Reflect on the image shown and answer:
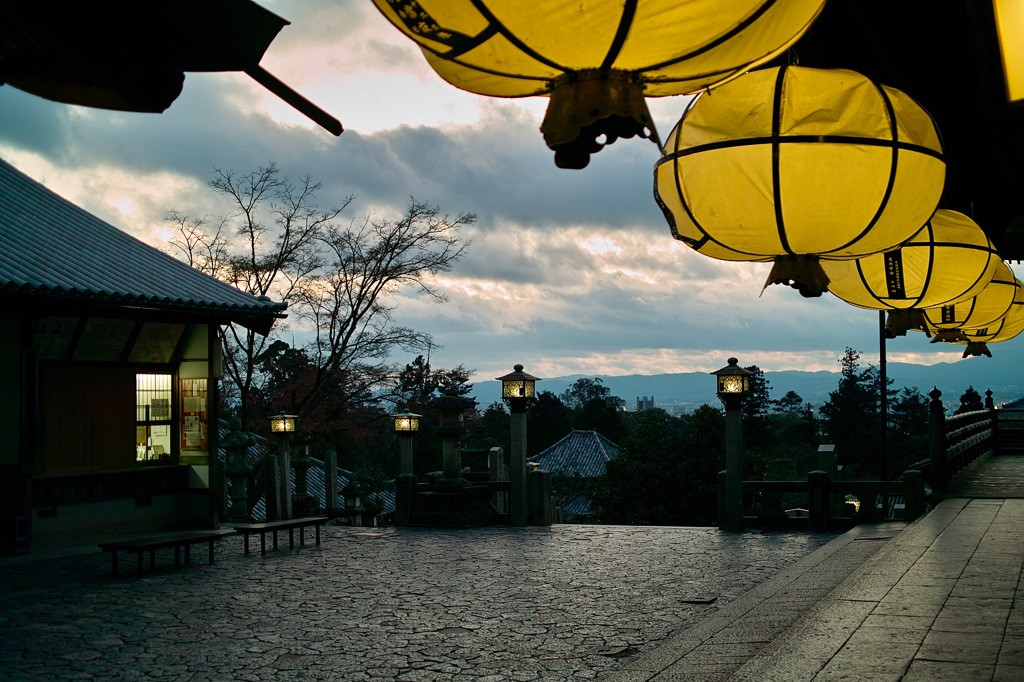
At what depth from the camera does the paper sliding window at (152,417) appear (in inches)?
566

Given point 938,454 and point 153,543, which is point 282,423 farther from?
point 938,454

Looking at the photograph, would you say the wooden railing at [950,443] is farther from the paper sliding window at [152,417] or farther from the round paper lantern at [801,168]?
the paper sliding window at [152,417]

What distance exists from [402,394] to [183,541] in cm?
1892

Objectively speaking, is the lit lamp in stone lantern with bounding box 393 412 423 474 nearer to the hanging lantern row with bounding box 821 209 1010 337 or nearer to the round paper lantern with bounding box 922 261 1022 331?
the round paper lantern with bounding box 922 261 1022 331

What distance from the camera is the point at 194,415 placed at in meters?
14.8

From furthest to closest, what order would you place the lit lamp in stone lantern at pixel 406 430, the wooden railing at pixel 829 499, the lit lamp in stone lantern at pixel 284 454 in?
the lit lamp in stone lantern at pixel 406 430, the lit lamp in stone lantern at pixel 284 454, the wooden railing at pixel 829 499

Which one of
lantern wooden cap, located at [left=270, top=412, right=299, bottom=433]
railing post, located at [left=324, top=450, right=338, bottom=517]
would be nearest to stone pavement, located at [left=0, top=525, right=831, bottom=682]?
lantern wooden cap, located at [left=270, top=412, right=299, bottom=433]

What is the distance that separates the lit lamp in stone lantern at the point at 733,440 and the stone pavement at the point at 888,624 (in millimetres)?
5760

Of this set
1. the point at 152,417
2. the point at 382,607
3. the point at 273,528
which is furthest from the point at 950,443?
the point at 152,417

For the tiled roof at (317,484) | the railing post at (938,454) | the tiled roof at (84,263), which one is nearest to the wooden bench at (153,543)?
the tiled roof at (84,263)

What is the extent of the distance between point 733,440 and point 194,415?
973 cm

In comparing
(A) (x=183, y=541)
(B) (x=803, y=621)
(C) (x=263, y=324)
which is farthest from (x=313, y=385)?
(B) (x=803, y=621)

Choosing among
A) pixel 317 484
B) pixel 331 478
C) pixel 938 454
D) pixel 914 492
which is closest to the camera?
pixel 914 492

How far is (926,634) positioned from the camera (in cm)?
466
